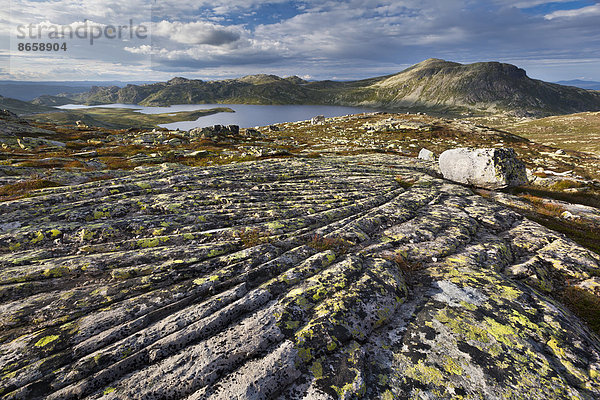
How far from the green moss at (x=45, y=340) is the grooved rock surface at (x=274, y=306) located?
0.02m

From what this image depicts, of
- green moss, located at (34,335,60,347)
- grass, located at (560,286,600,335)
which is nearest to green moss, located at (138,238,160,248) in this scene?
green moss, located at (34,335,60,347)

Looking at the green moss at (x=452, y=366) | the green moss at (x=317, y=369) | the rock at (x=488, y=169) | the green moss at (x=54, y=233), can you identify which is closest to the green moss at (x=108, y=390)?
the green moss at (x=317, y=369)

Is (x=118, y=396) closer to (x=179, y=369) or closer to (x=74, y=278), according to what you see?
(x=179, y=369)

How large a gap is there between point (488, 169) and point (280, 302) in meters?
26.5

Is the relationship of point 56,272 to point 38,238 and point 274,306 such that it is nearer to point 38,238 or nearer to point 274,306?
point 38,238

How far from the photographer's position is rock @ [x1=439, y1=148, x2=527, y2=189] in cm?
2383

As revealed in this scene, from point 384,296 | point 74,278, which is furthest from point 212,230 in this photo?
point 384,296

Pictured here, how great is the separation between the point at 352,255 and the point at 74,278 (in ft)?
31.2

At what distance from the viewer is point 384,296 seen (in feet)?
25.5

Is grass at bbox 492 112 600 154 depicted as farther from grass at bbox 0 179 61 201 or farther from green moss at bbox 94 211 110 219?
grass at bbox 0 179 61 201

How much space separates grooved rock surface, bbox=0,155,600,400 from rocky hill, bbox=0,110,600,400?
43 mm

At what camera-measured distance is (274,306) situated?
692 cm

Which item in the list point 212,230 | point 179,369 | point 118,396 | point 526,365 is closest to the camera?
point 118,396

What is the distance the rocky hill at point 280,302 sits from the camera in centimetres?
538
